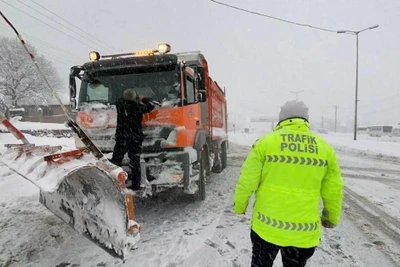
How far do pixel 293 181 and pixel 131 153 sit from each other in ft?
9.86

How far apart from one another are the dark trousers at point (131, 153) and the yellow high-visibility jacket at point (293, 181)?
105 inches

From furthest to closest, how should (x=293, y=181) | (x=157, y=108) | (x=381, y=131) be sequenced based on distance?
1. (x=381, y=131)
2. (x=157, y=108)
3. (x=293, y=181)

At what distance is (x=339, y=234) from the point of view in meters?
4.27

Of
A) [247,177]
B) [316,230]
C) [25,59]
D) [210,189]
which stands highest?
[25,59]

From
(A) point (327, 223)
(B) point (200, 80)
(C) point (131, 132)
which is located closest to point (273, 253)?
(A) point (327, 223)

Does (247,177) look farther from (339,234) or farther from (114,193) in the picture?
(339,234)

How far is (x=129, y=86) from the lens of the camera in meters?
5.33

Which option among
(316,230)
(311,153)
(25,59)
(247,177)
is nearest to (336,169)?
(311,153)

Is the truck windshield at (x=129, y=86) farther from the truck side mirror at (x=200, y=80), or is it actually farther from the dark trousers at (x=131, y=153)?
the dark trousers at (x=131, y=153)

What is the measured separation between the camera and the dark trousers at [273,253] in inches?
88.1

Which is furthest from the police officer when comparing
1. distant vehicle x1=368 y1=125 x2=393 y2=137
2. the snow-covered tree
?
distant vehicle x1=368 y1=125 x2=393 y2=137

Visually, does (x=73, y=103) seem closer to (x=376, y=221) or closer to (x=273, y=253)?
(x=273, y=253)

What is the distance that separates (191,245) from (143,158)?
1.63m

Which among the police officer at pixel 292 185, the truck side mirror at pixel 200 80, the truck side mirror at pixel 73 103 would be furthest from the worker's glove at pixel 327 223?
the truck side mirror at pixel 73 103
